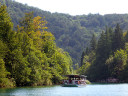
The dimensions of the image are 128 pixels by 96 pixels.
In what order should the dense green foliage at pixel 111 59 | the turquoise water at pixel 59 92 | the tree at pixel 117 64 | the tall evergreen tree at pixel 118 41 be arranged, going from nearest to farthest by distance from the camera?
the turquoise water at pixel 59 92, the tree at pixel 117 64, the dense green foliage at pixel 111 59, the tall evergreen tree at pixel 118 41

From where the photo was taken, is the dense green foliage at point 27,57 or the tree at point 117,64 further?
the tree at point 117,64

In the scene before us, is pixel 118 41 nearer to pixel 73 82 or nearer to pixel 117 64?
pixel 117 64

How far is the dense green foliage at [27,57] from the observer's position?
2469 inches

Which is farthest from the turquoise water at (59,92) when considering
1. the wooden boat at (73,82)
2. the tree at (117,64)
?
the tree at (117,64)

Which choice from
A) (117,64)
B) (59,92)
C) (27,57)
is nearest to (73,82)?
(27,57)

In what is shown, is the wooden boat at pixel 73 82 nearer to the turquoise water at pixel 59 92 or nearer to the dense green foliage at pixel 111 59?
the turquoise water at pixel 59 92

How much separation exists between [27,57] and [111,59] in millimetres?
60022

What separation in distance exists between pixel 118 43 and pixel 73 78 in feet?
193

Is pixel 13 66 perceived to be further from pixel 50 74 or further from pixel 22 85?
pixel 50 74

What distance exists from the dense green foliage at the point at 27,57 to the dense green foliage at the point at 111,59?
3409cm

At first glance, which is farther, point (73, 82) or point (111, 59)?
point (111, 59)

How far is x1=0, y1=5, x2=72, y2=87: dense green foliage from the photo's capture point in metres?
62.7

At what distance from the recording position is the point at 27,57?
68.8 meters

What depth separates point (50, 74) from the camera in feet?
260
